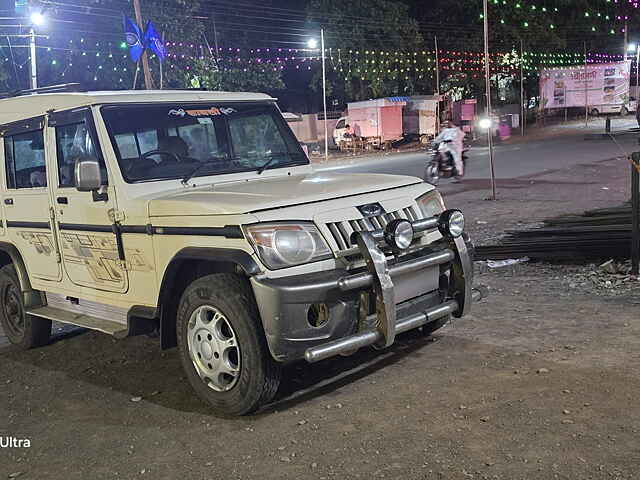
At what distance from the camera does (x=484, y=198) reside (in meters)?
14.5

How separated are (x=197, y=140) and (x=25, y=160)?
69.2 inches

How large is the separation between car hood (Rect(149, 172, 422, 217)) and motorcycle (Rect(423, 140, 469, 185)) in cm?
1258

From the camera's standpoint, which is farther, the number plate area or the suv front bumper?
the number plate area

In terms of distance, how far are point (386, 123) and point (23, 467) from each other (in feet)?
116

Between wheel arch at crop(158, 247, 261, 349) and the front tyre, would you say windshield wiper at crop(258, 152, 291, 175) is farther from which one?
the front tyre

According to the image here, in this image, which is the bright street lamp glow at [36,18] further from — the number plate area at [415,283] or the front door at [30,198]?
the number plate area at [415,283]

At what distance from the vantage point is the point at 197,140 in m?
5.34

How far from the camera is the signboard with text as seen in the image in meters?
39.9

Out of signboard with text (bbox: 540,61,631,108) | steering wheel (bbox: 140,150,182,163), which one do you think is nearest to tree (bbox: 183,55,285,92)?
signboard with text (bbox: 540,61,631,108)

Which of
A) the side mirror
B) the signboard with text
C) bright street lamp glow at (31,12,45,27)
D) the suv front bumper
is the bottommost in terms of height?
the suv front bumper

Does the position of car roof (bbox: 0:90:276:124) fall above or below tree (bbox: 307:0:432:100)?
below

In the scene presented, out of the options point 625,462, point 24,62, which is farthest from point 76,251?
point 24,62

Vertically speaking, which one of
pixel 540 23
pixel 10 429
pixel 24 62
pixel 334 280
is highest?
pixel 540 23

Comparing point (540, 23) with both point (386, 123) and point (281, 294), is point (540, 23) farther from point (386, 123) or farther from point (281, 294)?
point (281, 294)
